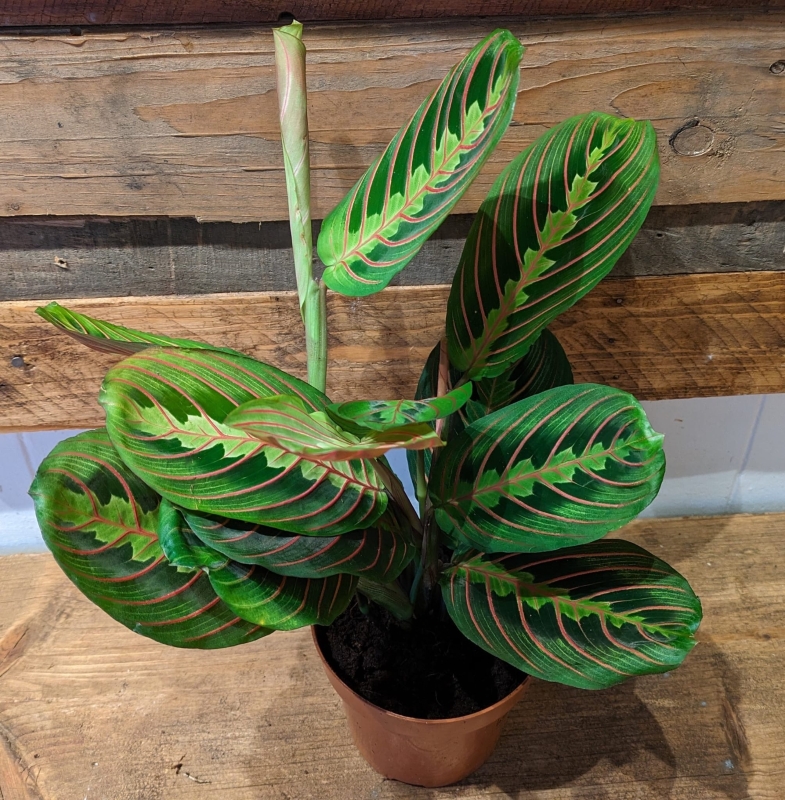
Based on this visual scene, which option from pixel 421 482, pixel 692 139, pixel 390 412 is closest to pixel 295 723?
pixel 421 482

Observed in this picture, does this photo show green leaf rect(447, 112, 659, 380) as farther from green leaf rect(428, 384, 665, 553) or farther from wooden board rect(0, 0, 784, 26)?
wooden board rect(0, 0, 784, 26)

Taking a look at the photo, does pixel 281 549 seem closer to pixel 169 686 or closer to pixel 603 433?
pixel 603 433

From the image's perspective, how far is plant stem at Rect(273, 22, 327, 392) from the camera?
587 millimetres

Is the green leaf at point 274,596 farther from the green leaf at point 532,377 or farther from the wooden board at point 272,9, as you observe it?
the wooden board at point 272,9

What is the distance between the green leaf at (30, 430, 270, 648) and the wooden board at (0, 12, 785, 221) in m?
0.38

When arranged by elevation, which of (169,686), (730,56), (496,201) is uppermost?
(730,56)

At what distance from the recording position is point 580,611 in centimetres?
61

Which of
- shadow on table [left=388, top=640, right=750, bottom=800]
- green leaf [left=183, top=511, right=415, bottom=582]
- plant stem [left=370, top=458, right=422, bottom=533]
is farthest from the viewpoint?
shadow on table [left=388, top=640, right=750, bottom=800]

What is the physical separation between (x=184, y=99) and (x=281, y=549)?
543 mm

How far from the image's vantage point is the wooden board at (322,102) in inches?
29.6

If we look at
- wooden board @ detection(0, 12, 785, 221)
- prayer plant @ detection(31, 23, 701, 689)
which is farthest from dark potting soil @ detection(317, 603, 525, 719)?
wooden board @ detection(0, 12, 785, 221)

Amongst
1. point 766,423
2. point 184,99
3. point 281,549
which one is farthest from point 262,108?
point 766,423

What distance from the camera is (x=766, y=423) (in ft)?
3.84

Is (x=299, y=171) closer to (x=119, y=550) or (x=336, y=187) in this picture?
(x=336, y=187)
